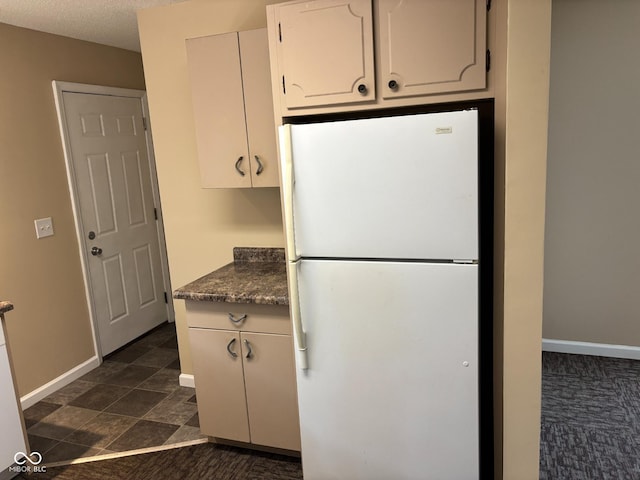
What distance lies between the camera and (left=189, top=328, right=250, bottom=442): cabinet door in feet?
7.81

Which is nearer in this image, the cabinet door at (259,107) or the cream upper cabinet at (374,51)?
the cream upper cabinet at (374,51)

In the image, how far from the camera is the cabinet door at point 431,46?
172 cm

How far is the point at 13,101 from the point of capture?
2.98 metres

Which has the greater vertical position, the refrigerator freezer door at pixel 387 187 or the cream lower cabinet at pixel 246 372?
the refrigerator freezer door at pixel 387 187

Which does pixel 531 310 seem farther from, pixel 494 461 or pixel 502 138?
pixel 494 461

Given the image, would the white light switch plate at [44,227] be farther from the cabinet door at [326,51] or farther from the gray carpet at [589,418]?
the gray carpet at [589,418]

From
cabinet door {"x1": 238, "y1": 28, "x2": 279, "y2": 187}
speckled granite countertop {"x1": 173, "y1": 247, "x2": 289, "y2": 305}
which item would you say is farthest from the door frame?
cabinet door {"x1": 238, "y1": 28, "x2": 279, "y2": 187}

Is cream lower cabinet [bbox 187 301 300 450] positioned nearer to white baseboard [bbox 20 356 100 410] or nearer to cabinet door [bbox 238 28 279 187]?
cabinet door [bbox 238 28 279 187]

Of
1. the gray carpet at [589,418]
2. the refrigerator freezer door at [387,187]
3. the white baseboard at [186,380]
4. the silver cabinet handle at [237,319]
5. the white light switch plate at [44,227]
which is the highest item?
the refrigerator freezer door at [387,187]

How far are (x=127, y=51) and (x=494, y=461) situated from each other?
150 inches

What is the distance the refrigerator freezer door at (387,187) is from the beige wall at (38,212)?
2111mm

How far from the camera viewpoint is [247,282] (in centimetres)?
246

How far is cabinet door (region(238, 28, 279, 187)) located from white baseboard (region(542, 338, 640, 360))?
237 cm

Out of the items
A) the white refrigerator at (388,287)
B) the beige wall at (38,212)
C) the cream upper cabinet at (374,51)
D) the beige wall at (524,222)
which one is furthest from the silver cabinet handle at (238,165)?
the beige wall at (38,212)
